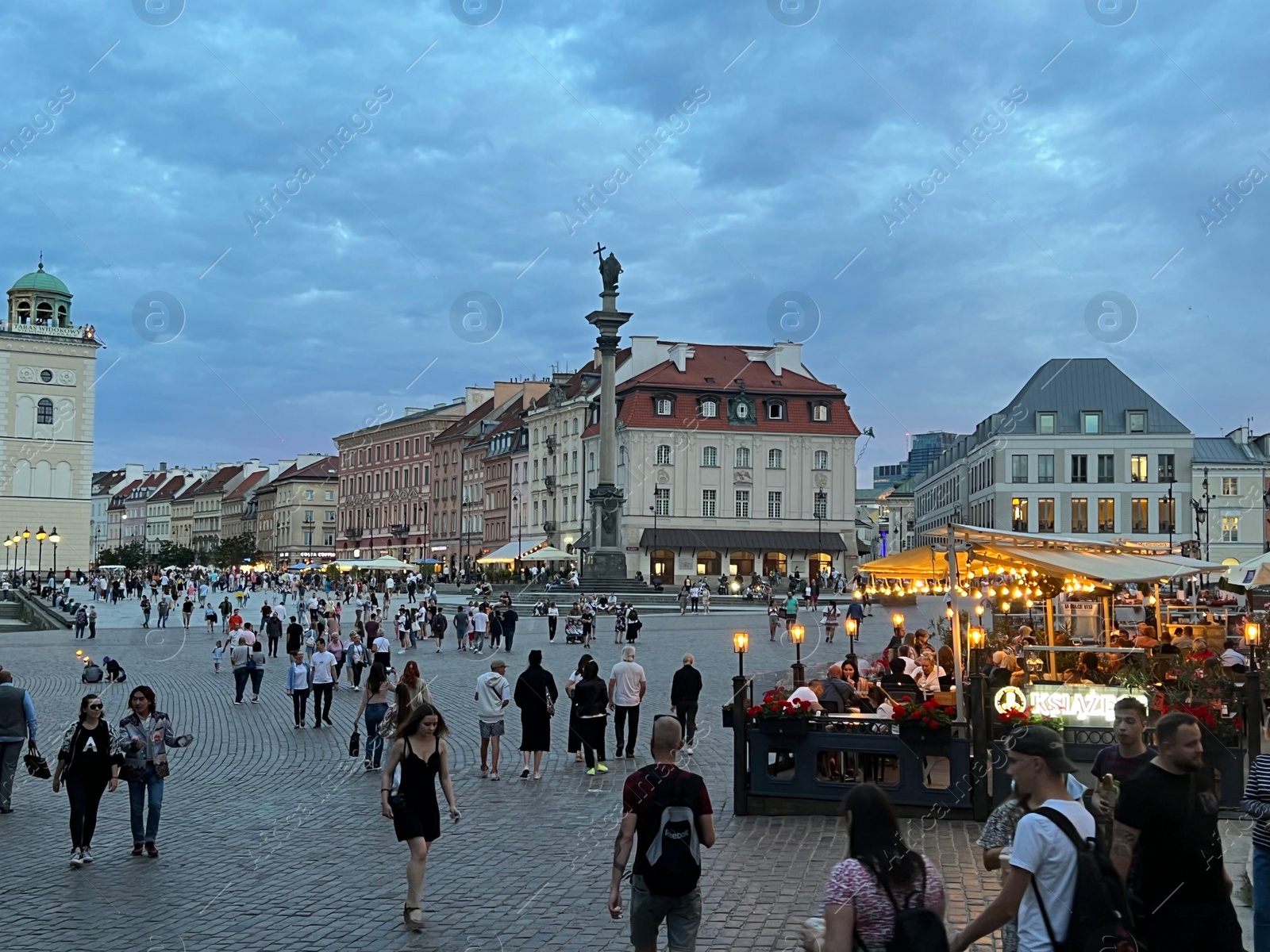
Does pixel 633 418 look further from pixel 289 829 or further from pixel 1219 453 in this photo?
pixel 289 829

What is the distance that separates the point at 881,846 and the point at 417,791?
16.4 feet

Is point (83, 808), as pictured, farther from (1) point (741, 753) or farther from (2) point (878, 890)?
(2) point (878, 890)

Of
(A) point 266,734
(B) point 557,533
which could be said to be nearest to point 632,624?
(A) point 266,734

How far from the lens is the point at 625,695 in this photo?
54.3ft

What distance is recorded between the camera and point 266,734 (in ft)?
63.1

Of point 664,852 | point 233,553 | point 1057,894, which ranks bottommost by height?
point 664,852

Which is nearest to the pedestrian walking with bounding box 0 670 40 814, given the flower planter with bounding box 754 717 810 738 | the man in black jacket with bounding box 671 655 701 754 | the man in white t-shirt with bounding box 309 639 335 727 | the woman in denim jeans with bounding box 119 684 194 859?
the woman in denim jeans with bounding box 119 684 194 859

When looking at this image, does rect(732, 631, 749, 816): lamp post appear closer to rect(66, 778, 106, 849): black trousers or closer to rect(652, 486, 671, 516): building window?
rect(66, 778, 106, 849): black trousers

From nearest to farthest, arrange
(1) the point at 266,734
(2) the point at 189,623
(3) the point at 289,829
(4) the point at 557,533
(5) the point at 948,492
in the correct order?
(3) the point at 289,829 < (1) the point at 266,734 < (2) the point at 189,623 < (4) the point at 557,533 < (5) the point at 948,492

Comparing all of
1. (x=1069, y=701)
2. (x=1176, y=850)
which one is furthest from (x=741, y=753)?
(x=1176, y=850)

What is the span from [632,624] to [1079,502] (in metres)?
42.5

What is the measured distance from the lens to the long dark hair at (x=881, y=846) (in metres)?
4.50

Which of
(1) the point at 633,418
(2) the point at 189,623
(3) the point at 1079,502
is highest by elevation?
(1) the point at 633,418

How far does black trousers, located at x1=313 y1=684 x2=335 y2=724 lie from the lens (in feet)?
66.3
